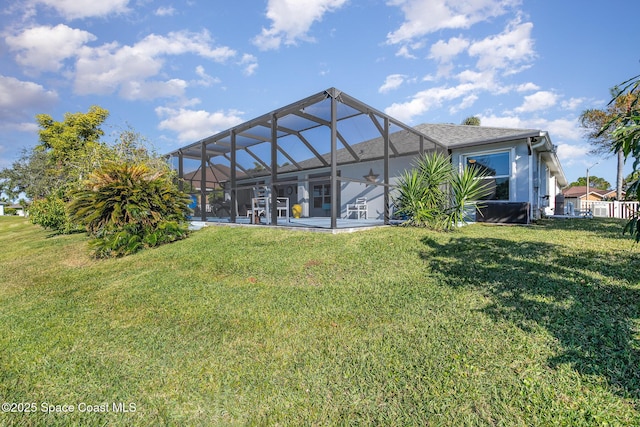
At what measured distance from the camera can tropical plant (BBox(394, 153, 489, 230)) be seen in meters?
7.02

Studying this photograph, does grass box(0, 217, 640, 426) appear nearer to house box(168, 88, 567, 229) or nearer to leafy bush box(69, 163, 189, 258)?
leafy bush box(69, 163, 189, 258)

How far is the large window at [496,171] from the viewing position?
32.1 ft

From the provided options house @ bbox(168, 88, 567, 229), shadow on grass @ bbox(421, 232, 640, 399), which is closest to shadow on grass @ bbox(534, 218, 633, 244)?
house @ bbox(168, 88, 567, 229)

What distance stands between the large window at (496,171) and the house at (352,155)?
0.10 ft

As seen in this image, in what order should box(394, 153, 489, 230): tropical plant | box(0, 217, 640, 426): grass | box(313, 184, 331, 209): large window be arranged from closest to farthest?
box(0, 217, 640, 426): grass, box(394, 153, 489, 230): tropical plant, box(313, 184, 331, 209): large window

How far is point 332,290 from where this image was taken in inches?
147

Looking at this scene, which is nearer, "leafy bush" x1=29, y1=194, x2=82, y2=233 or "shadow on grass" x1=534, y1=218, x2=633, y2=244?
"shadow on grass" x1=534, y1=218, x2=633, y2=244

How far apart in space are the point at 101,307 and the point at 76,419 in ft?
7.65

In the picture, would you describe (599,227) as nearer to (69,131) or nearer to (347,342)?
(347,342)

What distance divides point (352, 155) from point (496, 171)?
5240 mm

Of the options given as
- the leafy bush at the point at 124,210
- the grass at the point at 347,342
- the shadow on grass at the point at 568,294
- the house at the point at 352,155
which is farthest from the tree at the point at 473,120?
the leafy bush at the point at 124,210

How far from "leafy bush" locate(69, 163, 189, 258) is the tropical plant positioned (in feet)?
19.9

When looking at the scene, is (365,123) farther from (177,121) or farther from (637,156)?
(177,121)

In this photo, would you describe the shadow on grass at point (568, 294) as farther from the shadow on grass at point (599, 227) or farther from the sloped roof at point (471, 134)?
the sloped roof at point (471, 134)
